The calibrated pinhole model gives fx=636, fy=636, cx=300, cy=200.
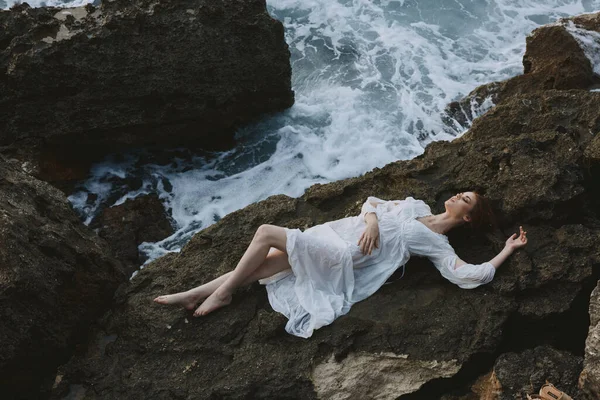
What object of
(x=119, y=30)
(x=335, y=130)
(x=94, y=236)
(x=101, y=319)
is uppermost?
(x=119, y=30)

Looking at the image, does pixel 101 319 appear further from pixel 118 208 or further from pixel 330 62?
pixel 330 62

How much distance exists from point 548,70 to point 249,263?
19.0 ft

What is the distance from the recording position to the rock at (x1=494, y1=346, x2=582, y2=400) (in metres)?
4.48

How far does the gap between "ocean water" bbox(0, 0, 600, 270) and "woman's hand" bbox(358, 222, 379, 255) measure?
3.16m

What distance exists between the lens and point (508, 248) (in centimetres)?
543

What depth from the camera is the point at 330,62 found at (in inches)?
466

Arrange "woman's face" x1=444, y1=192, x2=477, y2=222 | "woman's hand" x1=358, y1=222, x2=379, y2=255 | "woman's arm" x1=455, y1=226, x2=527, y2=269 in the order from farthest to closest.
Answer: "woman's face" x1=444, y1=192, x2=477, y2=222 → "woman's hand" x1=358, y1=222, x2=379, y2=255 → "woman's arm" x1=455, y1=226, x2=527, y2=269

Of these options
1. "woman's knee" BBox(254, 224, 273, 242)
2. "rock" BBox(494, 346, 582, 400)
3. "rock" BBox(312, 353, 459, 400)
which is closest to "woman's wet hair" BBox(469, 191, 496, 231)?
"rock" BBox(494, 346, 582, 400)

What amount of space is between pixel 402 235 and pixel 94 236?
2.87 meters

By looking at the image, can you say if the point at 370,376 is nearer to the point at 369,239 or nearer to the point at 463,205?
the point at 369,239

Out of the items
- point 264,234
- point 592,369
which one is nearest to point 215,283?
point 264,234

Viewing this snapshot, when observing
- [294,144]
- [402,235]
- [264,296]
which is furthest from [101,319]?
[294,144]

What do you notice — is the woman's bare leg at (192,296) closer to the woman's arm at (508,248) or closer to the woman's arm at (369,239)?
the woman's arm at (369,239)

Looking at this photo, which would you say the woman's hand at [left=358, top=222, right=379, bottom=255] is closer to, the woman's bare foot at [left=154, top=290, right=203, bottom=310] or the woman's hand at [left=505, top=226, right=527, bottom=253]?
the woman's hand at [left=505, top=226, right=527, bottom=253]
